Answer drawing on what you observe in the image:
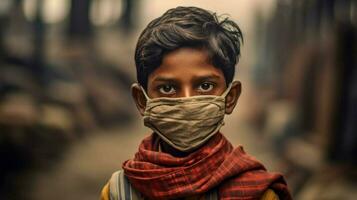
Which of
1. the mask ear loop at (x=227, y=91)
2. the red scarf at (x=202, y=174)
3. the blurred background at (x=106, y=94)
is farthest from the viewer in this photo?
the blurred background at (x=106, y=94)

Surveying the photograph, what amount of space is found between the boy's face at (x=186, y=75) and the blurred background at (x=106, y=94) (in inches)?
45.2

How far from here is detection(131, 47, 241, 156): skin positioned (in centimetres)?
217

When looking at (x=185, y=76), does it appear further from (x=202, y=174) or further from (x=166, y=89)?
(x=202, y=174)

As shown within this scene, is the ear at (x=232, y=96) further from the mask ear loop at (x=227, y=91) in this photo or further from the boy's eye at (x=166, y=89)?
the boy's eye at (x=166, y=89)

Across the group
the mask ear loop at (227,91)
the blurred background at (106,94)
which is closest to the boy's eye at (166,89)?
the mask ear loop at (227,91)

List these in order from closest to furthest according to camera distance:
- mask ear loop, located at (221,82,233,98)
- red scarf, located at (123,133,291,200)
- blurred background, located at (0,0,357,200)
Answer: red scarf, located at (123,133,291,200)
mask ear loop, located at (221,82,233,98)
blurred background, located at (0,0,357,200)

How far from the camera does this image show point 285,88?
3586 mm

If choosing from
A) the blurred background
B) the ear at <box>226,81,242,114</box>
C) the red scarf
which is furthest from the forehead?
the blurred background

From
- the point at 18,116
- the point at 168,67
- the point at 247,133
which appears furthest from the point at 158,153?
the point at 18,116

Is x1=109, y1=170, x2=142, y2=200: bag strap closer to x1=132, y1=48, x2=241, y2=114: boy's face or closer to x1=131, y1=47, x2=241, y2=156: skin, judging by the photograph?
x1=131, y1=47, x2=241, y2=156: skin

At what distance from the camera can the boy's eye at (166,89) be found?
2191mm

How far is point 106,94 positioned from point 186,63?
4.91 ft

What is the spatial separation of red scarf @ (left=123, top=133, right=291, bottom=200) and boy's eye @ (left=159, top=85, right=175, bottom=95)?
0.20 meters

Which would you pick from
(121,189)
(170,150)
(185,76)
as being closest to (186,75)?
(185,76)
